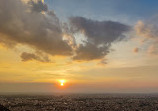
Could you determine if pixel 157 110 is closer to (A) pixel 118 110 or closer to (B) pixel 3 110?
(A) pixel 118 110

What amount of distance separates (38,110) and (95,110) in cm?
2737

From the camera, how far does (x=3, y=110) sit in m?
42.2

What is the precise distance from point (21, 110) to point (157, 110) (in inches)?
2576

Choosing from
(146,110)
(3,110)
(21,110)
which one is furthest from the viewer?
(146,110)

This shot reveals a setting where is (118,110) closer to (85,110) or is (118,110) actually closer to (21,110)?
(85,110)

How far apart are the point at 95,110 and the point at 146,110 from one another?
85.1ft

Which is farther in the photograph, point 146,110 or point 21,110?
point 146,110

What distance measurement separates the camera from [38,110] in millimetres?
92875

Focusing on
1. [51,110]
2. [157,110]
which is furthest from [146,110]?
[51,110]

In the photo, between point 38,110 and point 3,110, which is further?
point 38,110

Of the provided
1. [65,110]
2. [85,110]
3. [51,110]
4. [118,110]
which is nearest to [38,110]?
[51,110]

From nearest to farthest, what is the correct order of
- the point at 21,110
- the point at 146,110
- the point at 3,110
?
the point at 3,110 < the point at 21,110 < the point at 146,110

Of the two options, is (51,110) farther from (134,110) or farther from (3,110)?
(3,110)

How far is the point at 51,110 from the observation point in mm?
94688
